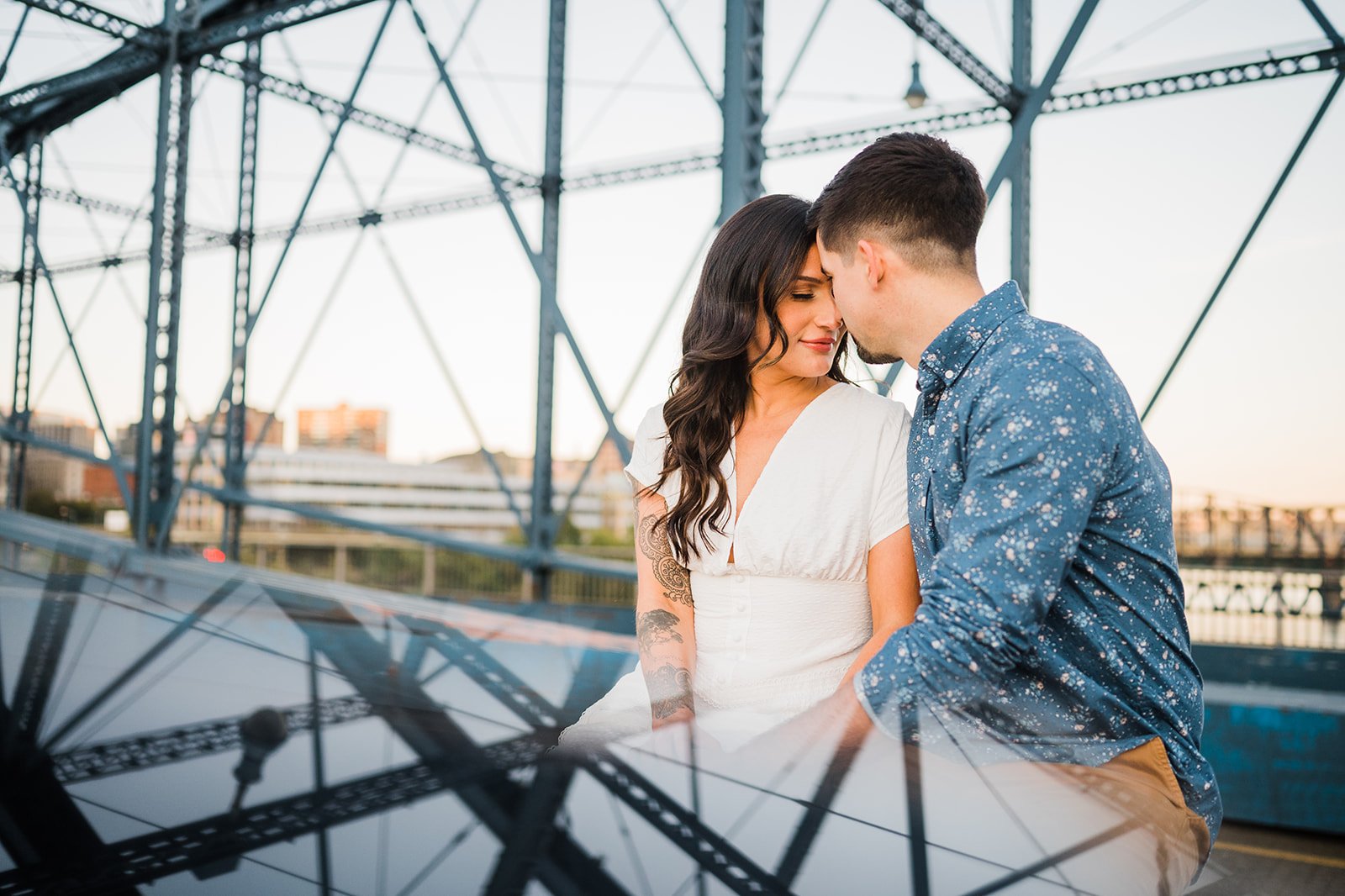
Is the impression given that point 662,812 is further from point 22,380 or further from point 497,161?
point 22,380

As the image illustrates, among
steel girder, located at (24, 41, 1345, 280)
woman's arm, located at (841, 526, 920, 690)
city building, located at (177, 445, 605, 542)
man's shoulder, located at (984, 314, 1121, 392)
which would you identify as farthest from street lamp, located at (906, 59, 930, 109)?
city building, located at (177, 445, 605, 542)

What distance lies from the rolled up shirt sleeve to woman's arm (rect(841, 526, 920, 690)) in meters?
0.33

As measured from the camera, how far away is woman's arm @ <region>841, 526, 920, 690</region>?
128cm

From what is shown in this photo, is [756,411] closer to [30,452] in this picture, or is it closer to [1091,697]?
[1091,697]

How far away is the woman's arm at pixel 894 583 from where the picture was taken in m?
1.28

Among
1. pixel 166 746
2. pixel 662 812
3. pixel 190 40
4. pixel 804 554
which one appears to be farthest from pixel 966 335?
pixel 190 40

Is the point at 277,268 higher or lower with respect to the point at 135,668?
higher

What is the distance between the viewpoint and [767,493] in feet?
4.61

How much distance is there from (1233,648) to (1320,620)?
2.77m

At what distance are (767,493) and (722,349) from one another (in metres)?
0.23

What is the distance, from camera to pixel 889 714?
0.83 meters

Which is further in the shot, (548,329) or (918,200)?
(548,329)

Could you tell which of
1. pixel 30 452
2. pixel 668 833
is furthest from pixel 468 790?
pixel 30 452

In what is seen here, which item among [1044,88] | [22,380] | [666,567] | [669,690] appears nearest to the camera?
[669,690]
